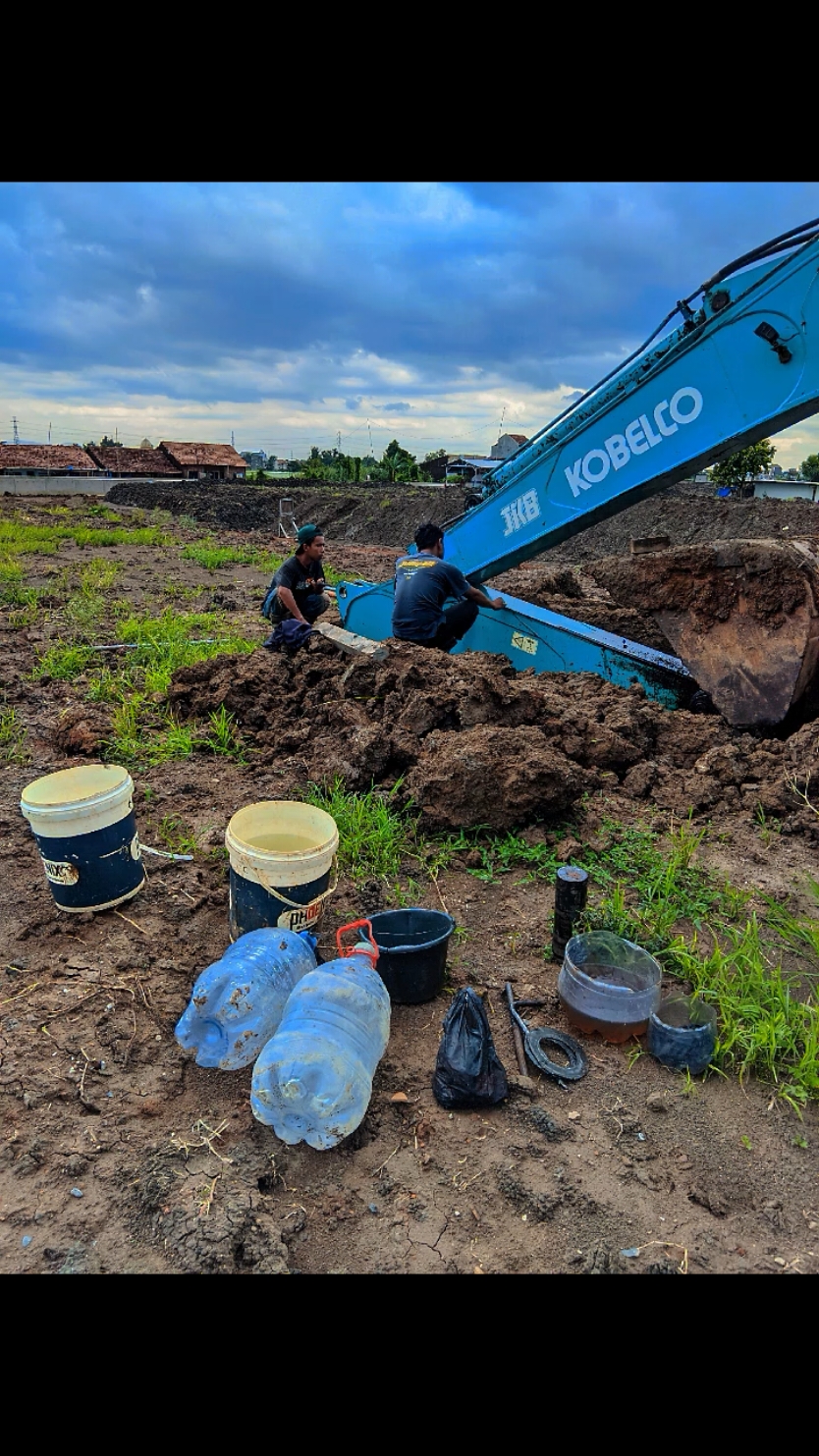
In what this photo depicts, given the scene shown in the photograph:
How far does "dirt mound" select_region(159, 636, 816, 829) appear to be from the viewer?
12.5 feet

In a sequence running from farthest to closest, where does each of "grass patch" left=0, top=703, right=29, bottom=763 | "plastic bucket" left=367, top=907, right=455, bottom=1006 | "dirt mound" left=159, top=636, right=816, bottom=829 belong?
"grass patch" left=0, top=703, right=29, bottom=763
"dirt mound" left=159, top=636, right=816, bottom=829
"plastic bucket" left=367, top=907, right=455, bottom=1006

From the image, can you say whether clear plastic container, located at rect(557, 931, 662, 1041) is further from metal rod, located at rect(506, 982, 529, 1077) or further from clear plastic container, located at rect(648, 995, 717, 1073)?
metal rod, located at rect(506, 982, 529, 1077)

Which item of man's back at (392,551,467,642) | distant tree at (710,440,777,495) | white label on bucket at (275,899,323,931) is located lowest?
white label on bucket at (275,899,323,931)

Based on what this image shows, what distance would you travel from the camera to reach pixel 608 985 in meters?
2.57

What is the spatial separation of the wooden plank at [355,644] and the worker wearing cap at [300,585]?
0.54 m

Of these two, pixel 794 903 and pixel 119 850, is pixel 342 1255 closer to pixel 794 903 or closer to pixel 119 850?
pixel 119 850

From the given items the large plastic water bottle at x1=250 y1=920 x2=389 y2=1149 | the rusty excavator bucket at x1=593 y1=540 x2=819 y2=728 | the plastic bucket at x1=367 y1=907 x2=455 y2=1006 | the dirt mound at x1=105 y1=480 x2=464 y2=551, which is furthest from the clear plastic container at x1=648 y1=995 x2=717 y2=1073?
the dirt mound at x1=105 y1=480 x2=464 y2=551

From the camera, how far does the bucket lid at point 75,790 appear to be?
281 cm

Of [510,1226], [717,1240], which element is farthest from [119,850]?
[717,1240]

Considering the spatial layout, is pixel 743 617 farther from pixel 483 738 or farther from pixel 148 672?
pixel 148 672

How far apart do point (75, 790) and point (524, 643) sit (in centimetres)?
351

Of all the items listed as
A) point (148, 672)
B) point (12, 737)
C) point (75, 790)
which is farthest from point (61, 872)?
point (148, 672)

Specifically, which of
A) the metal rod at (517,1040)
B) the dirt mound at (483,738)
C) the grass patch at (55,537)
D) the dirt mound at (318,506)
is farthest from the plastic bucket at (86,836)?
the dirt mound at (318,506)

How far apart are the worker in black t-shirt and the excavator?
0.22 m
